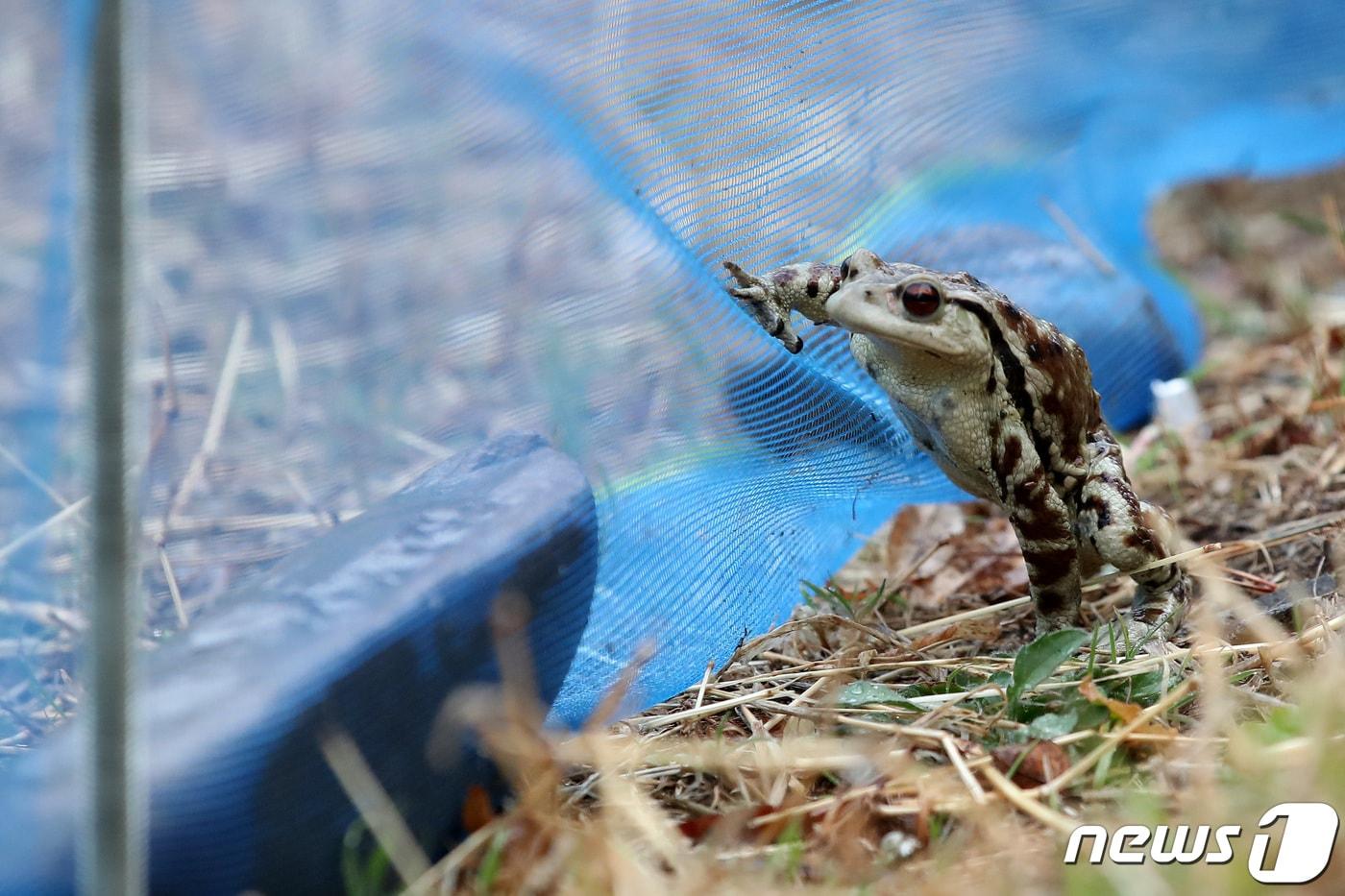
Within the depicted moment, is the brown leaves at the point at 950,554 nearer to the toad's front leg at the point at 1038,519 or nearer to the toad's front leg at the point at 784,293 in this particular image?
the toad's front leg at the point at 1038,519

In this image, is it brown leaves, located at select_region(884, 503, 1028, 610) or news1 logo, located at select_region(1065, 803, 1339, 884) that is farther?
brown leaves, located at select_region(884, 503, 1028, 610)

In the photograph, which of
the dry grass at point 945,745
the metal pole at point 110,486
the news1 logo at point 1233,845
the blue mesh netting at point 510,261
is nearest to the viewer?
the metal pole at point 110,486

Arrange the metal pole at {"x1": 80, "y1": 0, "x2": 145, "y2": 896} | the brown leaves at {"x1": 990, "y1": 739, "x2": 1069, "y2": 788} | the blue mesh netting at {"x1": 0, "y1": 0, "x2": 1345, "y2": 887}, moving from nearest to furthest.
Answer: the metal pole at {"x1": 80, "y1": 0, "x2": 145, "y2": 896}
the brown leaves at {"x1": 990, "y1": 739, "x2": 1069, "y2": 788}
the blue mesh netting at {"x1": 0, "y1": 0, "x2": 1345, "y2": 887}

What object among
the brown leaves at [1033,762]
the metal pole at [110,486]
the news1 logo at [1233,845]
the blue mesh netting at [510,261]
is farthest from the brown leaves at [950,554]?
the metal pole at [110,486]

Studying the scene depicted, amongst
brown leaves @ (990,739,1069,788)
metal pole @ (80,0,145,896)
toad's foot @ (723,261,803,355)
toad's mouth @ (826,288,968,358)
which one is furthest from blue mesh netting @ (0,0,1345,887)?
metal pole @ (80,0,145,896)

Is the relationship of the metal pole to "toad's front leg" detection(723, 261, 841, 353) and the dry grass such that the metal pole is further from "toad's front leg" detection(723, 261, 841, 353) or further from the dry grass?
"toad's front leg" detection(723, 261, 841, 353)

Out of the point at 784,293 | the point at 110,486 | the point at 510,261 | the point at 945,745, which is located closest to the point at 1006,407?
the point at 784,293

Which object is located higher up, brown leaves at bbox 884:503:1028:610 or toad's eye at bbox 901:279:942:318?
toad's eye at bbox 901:279:942:318

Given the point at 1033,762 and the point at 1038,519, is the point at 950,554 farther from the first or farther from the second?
the point at 1033,762
